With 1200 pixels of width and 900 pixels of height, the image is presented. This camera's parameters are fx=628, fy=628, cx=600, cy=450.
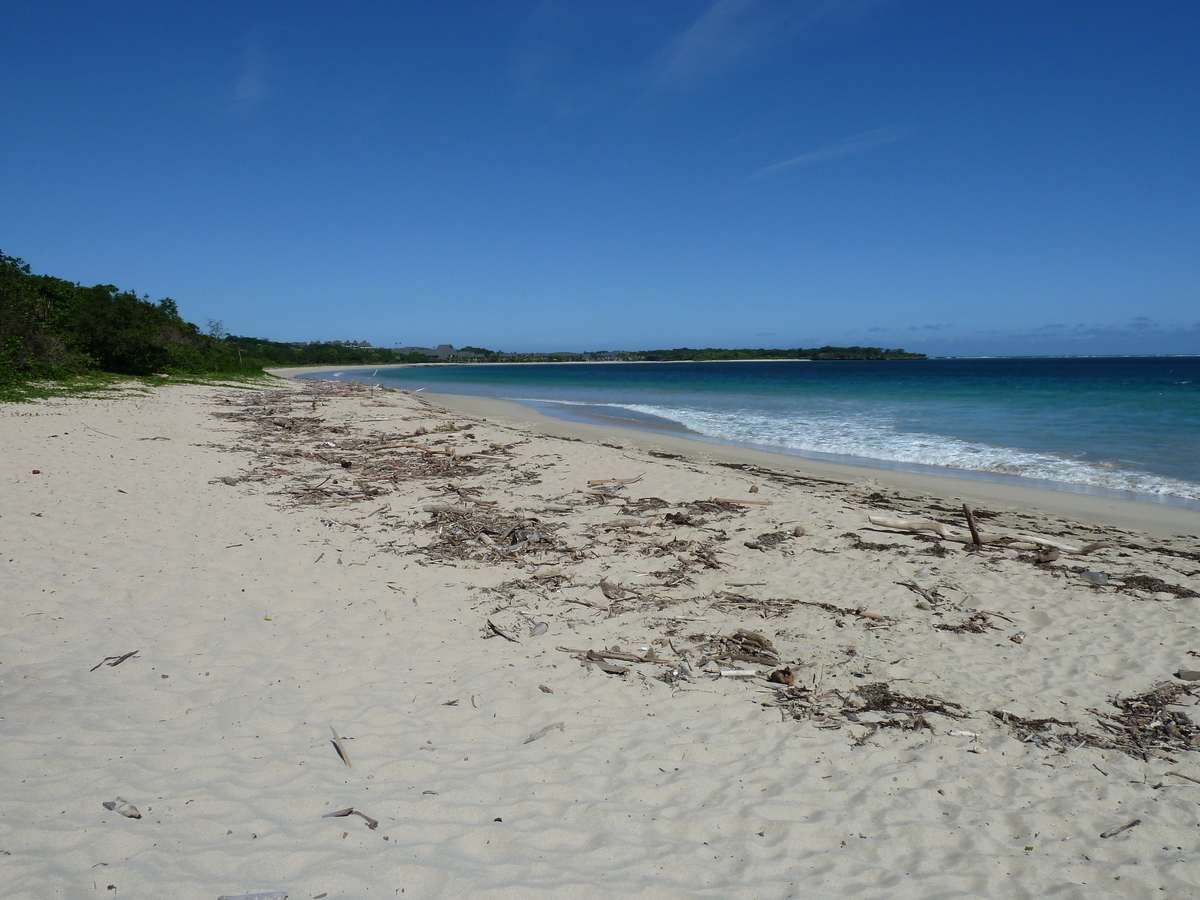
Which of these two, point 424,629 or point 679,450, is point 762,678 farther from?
point 679,450

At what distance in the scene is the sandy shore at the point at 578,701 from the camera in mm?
2799

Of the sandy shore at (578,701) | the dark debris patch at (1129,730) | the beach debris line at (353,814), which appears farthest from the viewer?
the dark debris patch at (1129,730)

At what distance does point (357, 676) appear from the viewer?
4.38m

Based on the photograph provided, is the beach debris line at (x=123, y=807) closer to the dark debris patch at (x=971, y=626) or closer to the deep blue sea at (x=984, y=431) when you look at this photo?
the dark debris patch at (x=971, y=626)

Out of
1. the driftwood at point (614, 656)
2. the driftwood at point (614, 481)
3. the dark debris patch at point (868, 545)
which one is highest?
the driftwood at point (614, 481)

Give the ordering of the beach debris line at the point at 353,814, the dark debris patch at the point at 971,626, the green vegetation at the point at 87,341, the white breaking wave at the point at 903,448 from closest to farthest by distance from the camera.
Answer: the beach debris line at the point at 353,814
the dark debris patch at the point at 971,626
the white breaking wave at the point at 903,448
the green vegetation at the point at 87,341

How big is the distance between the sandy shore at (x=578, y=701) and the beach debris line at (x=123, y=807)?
2 centimetres

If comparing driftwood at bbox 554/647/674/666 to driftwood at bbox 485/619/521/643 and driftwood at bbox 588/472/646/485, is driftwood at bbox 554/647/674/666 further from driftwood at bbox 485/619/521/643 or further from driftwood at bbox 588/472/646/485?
driftwood at bbox 588/472/646/485

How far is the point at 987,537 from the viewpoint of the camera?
25.3ft

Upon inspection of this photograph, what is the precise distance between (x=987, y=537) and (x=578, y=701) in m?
6.05

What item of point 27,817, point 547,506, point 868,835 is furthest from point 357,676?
point 547,506

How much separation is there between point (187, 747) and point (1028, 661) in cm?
568

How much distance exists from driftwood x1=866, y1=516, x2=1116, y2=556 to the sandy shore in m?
0.08

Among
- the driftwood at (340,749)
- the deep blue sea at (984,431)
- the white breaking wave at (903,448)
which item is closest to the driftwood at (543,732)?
the driftwood at (340,749)
